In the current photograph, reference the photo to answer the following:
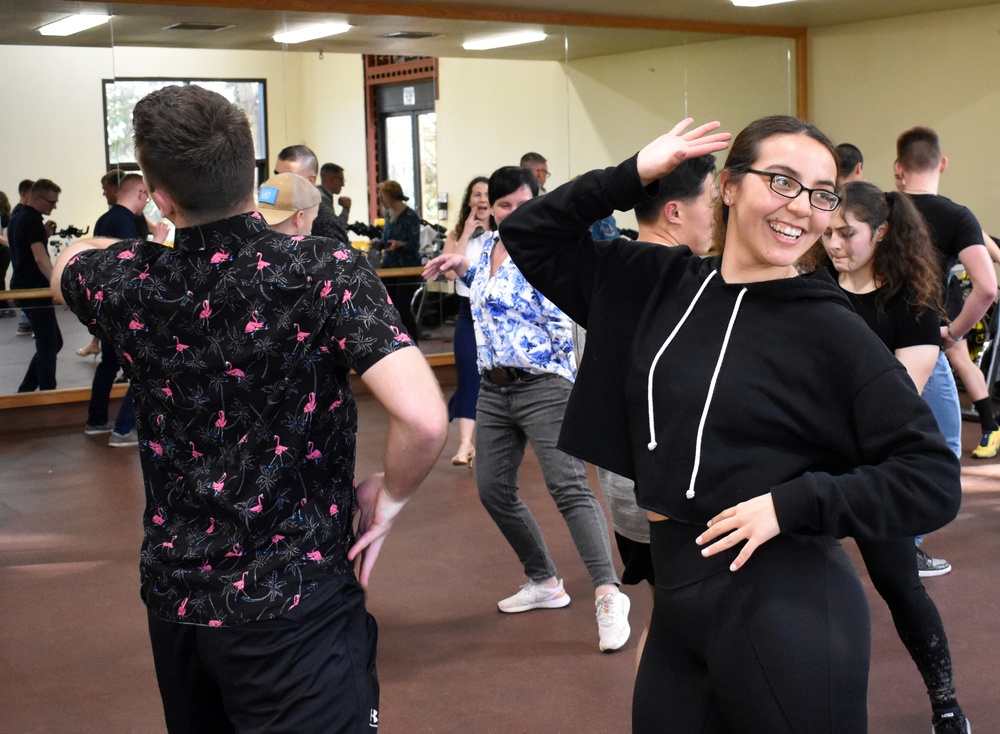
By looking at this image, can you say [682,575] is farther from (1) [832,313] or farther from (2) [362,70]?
(2) [362,70]

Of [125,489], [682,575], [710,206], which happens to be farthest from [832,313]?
[125,489]

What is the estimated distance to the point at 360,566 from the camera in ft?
5.94

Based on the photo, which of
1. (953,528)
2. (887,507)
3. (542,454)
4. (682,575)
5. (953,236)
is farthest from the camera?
(953,528)

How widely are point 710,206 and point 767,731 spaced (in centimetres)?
131

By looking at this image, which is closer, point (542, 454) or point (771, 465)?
point (771, 465)

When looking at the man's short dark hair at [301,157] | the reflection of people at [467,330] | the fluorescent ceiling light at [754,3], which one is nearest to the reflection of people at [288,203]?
the reflection of people at [467,330]

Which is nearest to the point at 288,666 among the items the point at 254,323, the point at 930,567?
the point at 254,323

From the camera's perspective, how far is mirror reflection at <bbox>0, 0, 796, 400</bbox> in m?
7.99

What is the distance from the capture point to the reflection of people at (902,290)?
9.09 feet

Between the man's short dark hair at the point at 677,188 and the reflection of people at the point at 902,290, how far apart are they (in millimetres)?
594

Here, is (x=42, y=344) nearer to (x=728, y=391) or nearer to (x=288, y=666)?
(x=288, y=666)

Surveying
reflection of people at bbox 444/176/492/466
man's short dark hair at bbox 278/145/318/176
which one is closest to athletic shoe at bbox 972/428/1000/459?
reflection of people at bbox 444/176/492/466

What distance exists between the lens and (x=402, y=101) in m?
9.77

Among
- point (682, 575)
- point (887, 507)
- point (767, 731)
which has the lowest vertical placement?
point (767, 731)
